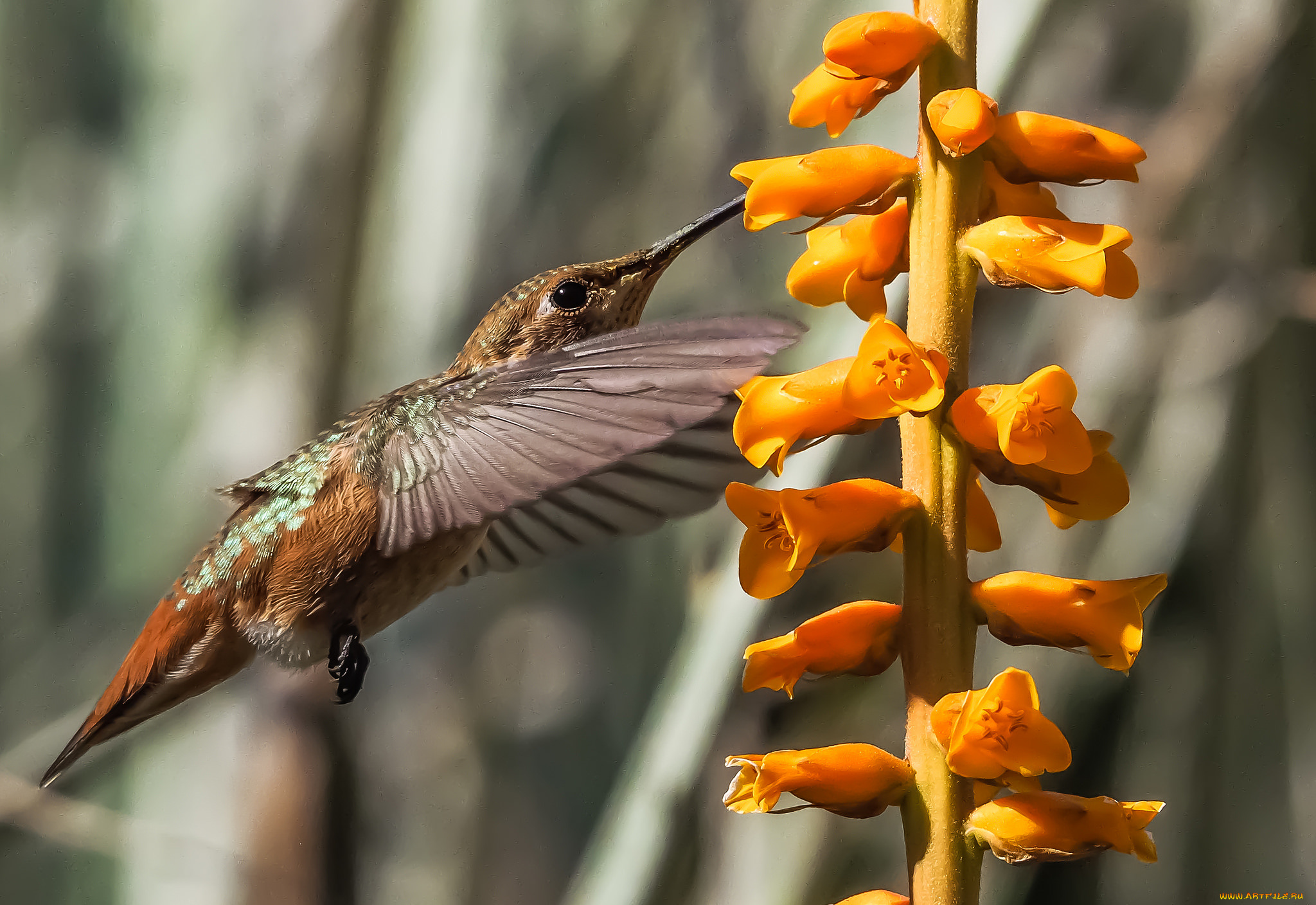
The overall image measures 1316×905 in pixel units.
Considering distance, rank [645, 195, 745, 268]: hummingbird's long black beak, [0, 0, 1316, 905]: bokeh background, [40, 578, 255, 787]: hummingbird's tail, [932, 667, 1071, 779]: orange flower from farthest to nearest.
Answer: [0, 0, 1316, 905]: bokeh background
[40, 578, 255, 787]: hummingbird's tail
[645, 195, 745, 268]: hummingbird's long black beak
[932, 667, 1071, 779]: orange flower

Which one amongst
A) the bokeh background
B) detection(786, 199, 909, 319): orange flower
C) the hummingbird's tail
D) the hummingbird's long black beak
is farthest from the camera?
the bokeh background

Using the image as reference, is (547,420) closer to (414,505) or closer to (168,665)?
(414,505)

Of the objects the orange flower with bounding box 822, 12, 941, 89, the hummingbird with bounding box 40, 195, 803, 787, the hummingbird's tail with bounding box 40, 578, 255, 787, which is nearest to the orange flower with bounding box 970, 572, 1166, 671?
the orange flower with bounding box 822, 12, 941, 89

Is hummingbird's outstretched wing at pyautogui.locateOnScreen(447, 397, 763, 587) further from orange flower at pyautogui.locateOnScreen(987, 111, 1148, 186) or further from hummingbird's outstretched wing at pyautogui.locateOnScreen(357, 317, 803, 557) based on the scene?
orange flower at pyautogui.locateOnScreen(987, 111, 1148, 186)

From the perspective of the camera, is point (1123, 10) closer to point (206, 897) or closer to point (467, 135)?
point (467, 135)

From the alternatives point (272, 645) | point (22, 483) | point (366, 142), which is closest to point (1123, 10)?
point (366, 142)

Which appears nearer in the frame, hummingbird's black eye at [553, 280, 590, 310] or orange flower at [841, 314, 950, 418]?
orange flower at [841, 314, 950, 418]
